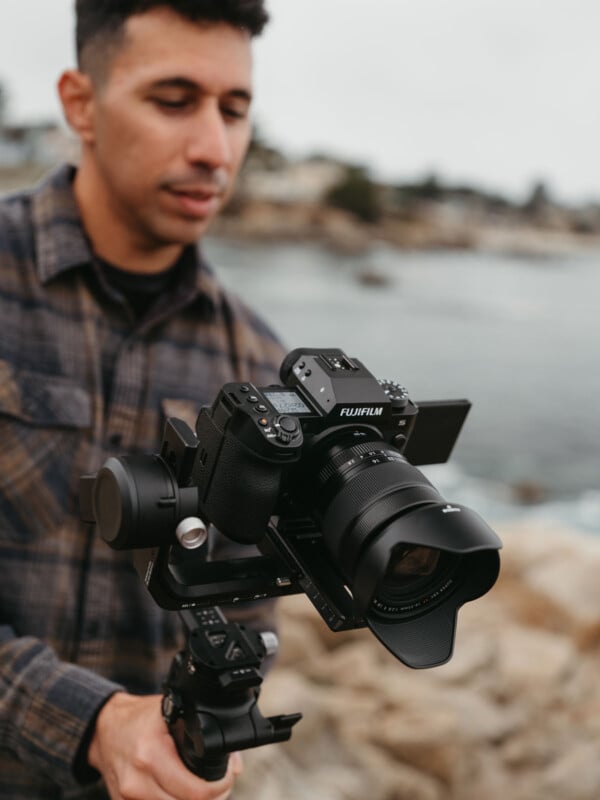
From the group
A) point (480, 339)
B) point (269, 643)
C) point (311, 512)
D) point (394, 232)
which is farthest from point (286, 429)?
point (394, 232)

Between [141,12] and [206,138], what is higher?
[141,12]

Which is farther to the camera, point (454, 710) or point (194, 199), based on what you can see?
point (454, 710)

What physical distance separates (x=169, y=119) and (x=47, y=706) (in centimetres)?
112

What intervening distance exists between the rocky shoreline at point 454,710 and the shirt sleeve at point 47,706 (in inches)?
40.3

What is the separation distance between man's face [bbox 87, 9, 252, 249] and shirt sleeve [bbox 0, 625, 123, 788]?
86 centimetres

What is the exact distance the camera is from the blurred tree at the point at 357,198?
20797mm

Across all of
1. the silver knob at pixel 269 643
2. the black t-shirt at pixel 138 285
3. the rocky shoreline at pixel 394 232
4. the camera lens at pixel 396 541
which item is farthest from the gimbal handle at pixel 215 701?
the rocky shoreline at pixel 394 232

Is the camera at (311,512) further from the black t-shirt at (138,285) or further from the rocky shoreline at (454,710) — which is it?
the rocky shoreline at (454,710)

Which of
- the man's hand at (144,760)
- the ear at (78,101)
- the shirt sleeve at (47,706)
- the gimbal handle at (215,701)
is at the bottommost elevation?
the shirt sleeve at (47,706)

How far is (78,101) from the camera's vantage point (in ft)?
5.99

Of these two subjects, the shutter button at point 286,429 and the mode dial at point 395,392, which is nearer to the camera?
the shutter button at point 286,429

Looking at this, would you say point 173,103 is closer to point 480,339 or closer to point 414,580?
point 414,580

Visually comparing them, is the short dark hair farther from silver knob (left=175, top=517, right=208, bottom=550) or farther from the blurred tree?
the blurred tree

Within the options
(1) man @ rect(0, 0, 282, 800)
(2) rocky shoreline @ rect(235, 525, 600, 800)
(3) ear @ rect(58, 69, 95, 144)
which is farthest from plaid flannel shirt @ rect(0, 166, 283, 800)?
(2) rocky shoreline @ rect(235, 525, 600, 800)
